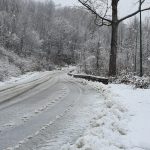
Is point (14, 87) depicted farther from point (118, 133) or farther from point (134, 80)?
point (118, 133)

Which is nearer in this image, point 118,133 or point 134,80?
point 118,133

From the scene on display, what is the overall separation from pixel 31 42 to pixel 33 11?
A: 4415cm

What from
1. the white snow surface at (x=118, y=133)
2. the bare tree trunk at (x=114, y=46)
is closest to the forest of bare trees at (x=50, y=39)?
the bare tree trunk at (x=114, y=46)

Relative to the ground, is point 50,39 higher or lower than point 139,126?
higher

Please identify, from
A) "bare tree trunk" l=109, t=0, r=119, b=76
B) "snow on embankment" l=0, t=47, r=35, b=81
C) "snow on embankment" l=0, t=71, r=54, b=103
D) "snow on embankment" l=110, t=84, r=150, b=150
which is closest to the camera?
"snow on embankment" l=110, t=84, r=150, b=150

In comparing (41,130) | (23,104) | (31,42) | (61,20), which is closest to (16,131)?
(41,130)

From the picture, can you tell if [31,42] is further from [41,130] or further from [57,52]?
[41,130]

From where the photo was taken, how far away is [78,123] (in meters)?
8.62

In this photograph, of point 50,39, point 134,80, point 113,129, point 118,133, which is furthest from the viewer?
point 50,39

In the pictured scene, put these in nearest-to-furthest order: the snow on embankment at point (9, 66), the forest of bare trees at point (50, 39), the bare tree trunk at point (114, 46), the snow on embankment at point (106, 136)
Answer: the snow on embankment at point (106, 136) < the bare tree trunk at point (114, 46) < the snow on embankment at point (9, 66) < the forest of bare trees at point (50, 39)

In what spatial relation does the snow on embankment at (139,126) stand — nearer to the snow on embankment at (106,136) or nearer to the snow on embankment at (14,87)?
the snow on embankment at (106,136)

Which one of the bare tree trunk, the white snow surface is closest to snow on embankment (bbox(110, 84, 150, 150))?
the white snow surface

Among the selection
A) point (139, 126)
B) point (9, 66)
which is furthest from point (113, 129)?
point (9, 66)

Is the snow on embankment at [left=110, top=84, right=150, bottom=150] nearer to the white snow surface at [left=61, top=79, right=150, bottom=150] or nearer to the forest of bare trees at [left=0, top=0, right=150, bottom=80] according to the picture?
the white snow surface at [left=61, top=79, right=150, bottom=150]
